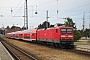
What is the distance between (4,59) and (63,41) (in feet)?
38.5

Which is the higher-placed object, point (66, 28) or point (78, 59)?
point (66, 28)

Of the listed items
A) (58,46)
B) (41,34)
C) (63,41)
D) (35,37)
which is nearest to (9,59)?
(63,41)

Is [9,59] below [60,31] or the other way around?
below

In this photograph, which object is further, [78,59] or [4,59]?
[4,59]

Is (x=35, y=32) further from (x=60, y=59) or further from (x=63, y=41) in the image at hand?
(x=60, y=59)

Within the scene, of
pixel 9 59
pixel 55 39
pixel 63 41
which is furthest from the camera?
pixel 55 39

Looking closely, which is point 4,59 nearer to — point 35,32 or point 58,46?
point 58,46

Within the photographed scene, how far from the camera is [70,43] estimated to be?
99.7ft

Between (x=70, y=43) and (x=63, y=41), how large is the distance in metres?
1.24

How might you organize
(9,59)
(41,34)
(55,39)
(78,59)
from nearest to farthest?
(78,59) < (9,59) < (55,39) < (41,34)

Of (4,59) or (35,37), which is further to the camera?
(35,37)

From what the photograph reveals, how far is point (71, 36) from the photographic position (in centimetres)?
3045

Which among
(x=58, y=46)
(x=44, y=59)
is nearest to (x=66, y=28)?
(x=58, y=46)

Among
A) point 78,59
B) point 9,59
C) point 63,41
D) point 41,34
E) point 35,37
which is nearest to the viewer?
point 78,59
